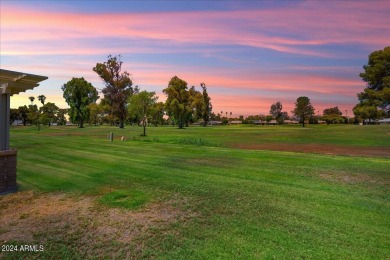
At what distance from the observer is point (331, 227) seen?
6.44 metres

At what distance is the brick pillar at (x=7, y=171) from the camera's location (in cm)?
955

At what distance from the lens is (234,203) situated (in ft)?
26.3

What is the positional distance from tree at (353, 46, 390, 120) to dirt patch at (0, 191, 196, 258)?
150ft

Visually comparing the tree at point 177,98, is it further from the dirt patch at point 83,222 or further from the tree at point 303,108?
the dirt patch at point 83,222

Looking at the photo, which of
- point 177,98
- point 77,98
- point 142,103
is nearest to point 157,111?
point 142,103

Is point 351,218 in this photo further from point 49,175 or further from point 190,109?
point 190,109

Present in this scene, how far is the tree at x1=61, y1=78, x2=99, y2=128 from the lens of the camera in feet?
271

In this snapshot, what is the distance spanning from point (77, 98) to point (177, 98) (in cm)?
3086

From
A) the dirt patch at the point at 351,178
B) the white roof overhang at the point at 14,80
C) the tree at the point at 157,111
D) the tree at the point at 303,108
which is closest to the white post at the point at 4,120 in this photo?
the white roof overhang at the point at 14,80

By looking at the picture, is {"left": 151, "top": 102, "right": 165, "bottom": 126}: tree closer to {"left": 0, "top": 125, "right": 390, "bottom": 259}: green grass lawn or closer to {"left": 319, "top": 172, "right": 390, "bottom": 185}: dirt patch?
{"left": 0, "top": 125, "right": 390, "bottom": 259}: green grass lawn

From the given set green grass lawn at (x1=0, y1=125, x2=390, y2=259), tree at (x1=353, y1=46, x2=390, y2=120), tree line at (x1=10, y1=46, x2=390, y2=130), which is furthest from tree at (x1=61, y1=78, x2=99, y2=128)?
green grass lawn at (x1=0, y1=125, x2=390, y2=259)

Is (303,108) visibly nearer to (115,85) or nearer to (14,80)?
(115,85)

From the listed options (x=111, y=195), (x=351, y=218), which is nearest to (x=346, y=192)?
(x=351, y=218)

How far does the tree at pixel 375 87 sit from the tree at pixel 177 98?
1518 inches
